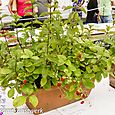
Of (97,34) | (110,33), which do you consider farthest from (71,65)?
(97,34)

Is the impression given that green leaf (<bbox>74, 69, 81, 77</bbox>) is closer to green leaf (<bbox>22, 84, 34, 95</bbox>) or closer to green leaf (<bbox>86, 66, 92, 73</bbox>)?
green leaf (<bbox>86, 66, 92, 73</bbox>)

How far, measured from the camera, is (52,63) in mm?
701

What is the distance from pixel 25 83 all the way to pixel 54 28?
8.7 inches

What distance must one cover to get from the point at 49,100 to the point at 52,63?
0.53 feet

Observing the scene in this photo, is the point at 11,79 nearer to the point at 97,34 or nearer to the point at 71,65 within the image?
the point at 71,65

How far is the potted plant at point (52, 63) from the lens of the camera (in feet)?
2.24

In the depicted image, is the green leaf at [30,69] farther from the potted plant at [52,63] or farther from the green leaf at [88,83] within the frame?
the green leaf at [88,83]

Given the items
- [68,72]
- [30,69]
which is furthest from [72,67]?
[30,69]

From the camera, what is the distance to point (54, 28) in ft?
2.48

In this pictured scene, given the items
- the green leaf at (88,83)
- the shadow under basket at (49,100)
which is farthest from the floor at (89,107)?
the green leaf at (88,83)

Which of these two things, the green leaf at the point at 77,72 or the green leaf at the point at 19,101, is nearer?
the green leaf at the point at 19,101

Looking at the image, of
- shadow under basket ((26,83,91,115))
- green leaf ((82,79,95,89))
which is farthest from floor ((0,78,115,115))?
green leaf ((82,79,95,89))

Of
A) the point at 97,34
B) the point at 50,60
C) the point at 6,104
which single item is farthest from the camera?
the point at 97,34

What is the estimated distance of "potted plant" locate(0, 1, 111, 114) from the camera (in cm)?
68
